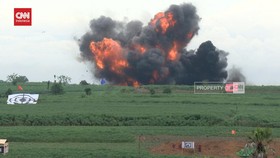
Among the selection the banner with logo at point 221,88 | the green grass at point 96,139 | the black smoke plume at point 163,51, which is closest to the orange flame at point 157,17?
the black smoke plume at point 163,51

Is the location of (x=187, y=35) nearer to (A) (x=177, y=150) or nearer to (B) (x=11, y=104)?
(B) (x=11, y=104)

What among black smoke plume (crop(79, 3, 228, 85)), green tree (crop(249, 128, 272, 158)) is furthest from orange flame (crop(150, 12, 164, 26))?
green tree (crop(249, 128, 272, 158))

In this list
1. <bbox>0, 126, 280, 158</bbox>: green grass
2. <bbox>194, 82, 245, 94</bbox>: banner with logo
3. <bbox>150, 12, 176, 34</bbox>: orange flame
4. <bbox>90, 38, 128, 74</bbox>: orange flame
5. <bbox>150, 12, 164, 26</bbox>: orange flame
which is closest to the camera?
<bbox>0, 126, 280, 158</bbox>: green grass

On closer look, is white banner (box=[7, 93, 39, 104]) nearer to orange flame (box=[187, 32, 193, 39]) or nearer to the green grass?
the green grass

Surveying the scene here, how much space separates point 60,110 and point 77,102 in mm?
14301

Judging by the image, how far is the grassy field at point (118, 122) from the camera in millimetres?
54125

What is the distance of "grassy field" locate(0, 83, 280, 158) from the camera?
54125mm

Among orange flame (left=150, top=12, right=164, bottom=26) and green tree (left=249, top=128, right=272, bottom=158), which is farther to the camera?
orange flame (left=150, top=12, right=164, bottom=26)

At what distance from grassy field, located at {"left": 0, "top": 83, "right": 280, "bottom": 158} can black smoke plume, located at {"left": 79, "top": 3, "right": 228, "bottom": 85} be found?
123 feet

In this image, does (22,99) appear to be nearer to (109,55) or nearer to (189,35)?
(109,55)

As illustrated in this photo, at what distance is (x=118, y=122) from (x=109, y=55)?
72.2 metres

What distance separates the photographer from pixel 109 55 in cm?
14375

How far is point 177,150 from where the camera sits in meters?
52.5

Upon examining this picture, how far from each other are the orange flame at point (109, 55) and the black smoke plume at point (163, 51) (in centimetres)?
74
